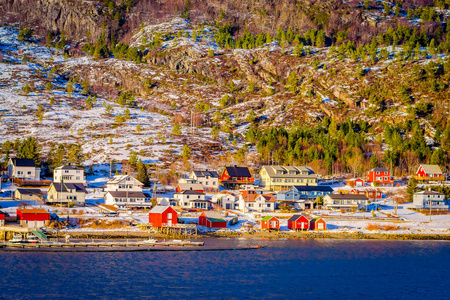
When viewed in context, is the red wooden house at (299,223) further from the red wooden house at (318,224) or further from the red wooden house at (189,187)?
the red wooden house at (189,187)

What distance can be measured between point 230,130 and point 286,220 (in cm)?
9655

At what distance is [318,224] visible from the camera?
3514 inches

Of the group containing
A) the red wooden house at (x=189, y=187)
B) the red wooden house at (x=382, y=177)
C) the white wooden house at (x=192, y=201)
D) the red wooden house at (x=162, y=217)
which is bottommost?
the red wooden house at (x=162, y=217)

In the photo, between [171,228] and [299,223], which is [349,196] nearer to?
[299,223]

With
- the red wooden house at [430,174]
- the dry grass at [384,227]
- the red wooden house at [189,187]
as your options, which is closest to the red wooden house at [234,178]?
the red wooden house at [189,187]

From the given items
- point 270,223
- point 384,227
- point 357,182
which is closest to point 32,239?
point 270,223

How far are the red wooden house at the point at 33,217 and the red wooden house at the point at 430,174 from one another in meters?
84.2

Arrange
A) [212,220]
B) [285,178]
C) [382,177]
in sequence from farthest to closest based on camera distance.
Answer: [382,177]
[285,178]
[212,220]

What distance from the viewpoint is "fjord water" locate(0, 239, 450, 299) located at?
164 ft

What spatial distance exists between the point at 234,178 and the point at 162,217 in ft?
141

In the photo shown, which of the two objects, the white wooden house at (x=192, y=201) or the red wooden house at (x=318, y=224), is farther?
the white wooden house at (x=192, y=201)

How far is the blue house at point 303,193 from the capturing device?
107m

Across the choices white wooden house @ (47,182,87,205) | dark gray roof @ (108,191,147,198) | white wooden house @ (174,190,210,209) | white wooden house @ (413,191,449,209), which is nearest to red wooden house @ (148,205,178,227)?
dark gray roof @ (108,191,147,198)

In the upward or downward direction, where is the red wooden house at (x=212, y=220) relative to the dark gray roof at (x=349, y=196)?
downward
